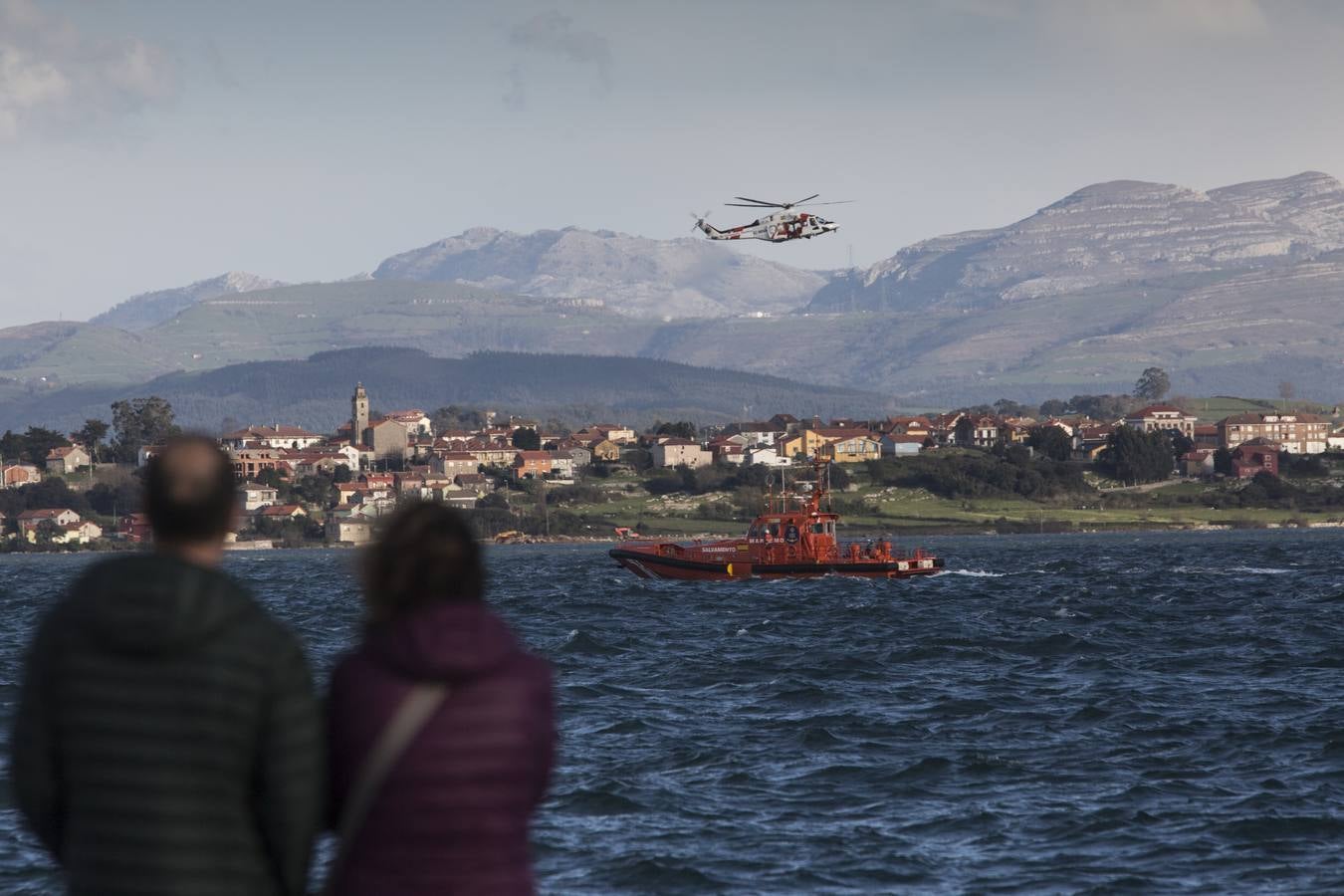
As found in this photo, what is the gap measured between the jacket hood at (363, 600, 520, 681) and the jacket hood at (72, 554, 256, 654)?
50cm

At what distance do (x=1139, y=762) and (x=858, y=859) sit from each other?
26.5ft

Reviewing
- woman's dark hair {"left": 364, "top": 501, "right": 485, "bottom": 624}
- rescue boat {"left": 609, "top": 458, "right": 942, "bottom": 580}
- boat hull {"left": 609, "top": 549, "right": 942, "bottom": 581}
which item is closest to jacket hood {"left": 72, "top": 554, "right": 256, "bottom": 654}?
woman's dark hair {"left": 364, "top": 501, "right": 485, "bottom": 624}

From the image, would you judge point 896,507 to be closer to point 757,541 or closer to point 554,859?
point 757,541

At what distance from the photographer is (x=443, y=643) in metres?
6.68

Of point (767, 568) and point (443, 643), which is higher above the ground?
point (443, 643)

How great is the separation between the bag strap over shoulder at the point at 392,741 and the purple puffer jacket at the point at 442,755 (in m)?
0.02

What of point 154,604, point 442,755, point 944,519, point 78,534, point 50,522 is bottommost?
point 944,519

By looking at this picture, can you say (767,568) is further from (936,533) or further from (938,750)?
(936,533)

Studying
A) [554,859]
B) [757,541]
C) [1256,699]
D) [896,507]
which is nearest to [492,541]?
[896,507]

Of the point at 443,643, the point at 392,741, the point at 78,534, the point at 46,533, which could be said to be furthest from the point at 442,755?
the point at 46,533

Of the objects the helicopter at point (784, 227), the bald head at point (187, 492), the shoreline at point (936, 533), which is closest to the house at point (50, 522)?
the shoreline at point (936, 533)

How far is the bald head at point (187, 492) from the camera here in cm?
677

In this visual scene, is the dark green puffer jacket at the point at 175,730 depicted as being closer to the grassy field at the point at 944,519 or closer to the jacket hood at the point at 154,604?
the jacket hood at the point at 154,604

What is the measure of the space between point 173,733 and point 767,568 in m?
80.8
